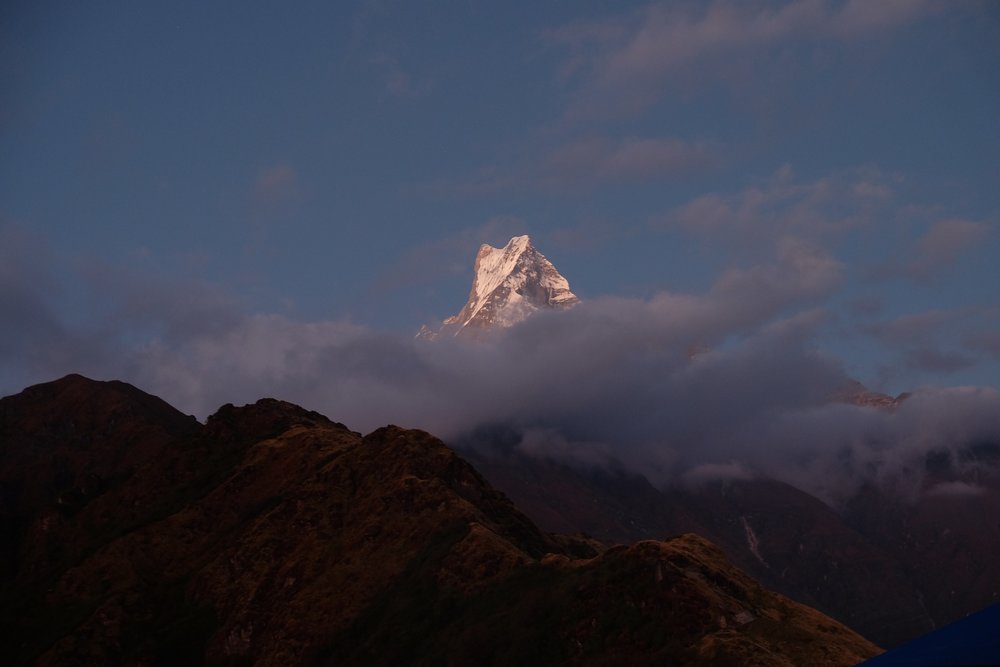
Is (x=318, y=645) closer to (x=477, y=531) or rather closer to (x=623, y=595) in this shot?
(x=477, y=531)

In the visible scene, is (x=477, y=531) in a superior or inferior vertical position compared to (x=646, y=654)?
superior

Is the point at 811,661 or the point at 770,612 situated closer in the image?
the point at 811,661

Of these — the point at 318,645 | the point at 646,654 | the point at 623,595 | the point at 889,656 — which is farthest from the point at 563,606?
the point at 889,656

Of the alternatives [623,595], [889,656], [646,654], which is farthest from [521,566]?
[889,656]

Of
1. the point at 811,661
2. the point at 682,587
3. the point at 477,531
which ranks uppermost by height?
the point at 477,531

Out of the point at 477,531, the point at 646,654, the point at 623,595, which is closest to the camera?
the point at 646,654

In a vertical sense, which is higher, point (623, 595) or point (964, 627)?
point (623, 595)

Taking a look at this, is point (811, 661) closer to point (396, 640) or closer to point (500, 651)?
point (500, 651)

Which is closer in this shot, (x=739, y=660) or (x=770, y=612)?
(x=739, y=660)

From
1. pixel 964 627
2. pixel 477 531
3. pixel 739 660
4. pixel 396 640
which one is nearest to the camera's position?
pixel 964 627

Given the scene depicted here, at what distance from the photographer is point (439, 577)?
625ft

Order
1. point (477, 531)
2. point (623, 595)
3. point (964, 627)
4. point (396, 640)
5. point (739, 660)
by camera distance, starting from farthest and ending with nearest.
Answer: point (477, 531), point (396, 640), point (623, 595), point (739, 660), point (964, 627)

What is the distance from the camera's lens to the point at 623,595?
156 m

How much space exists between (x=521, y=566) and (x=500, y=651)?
2484 centimetres
